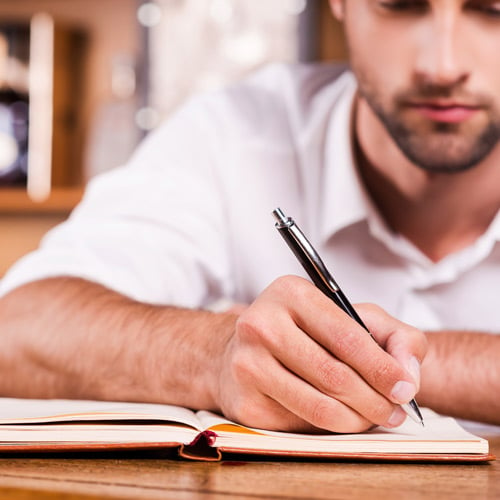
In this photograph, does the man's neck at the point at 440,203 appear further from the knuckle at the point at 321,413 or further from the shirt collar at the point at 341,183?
the knuckle at the point at 321,413

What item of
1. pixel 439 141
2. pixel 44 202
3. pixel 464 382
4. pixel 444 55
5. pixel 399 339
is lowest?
pixel 44 202

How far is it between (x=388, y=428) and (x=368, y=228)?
0.64 meters

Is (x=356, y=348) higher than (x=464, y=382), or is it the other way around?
(x=356, y=348)

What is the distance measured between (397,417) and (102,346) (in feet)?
1.14

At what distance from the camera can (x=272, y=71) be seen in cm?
156

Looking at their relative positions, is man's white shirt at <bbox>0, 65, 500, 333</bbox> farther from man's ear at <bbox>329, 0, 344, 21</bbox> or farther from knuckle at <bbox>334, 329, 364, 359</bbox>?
knuckle at <bbox>334, 329, 364, 359</bbox>

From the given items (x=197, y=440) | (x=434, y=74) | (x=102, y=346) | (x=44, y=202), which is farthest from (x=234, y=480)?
(x=44, y=202)

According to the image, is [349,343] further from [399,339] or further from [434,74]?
[434,74]

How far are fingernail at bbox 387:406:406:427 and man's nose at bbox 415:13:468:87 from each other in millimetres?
542

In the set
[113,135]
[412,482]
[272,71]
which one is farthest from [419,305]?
[113,135]

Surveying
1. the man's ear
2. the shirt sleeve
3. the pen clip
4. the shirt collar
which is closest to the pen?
the pen clip

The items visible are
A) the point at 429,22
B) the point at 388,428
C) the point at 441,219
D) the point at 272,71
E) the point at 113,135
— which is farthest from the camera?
the point at 113,135

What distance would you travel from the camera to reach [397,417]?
2.19ft

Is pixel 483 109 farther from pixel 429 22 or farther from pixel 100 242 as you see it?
pixel 100 242
